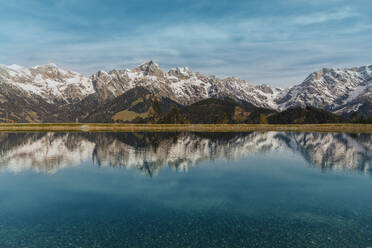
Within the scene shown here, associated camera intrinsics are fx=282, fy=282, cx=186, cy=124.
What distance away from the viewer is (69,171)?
66.2 metres

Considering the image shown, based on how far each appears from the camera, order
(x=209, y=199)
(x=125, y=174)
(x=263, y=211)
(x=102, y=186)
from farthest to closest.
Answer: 1. (x=125, y=174)
2. (x=102, y=186)
3. (x=209, y=199)
4. (x=263, y=211)

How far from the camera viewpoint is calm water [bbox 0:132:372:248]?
29.7 m

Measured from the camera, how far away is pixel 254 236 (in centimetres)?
2998

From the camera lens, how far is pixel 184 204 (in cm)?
4119

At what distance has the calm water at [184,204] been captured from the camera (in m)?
29.7

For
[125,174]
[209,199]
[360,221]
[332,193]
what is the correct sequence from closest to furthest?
1. [360,221]
2. [209,199]
3. [332,193]
4. [125,174]

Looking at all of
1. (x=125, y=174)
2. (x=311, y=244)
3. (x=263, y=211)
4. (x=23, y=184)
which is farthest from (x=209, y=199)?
(x=23, y=184)

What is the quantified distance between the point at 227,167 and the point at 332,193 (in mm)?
27417

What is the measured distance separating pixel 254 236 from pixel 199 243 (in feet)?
20.2

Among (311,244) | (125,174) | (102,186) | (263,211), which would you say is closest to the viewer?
(311,244)

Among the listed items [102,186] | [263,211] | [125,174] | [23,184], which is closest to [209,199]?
[263,211]

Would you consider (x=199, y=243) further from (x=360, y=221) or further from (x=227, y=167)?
(x=227, y=167)

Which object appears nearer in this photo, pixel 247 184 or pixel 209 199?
pixel 209 199

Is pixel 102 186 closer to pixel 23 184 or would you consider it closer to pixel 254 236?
pixel 23 184
